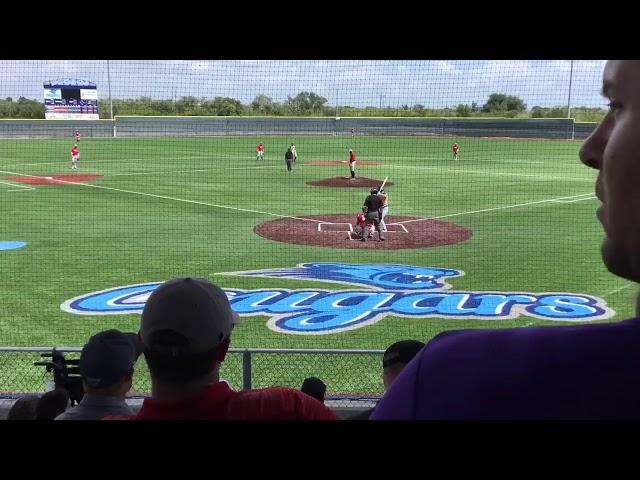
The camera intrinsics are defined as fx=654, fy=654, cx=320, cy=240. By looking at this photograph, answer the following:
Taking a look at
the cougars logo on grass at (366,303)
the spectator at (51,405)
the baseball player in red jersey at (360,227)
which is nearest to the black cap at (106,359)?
the spectator at (51,405)

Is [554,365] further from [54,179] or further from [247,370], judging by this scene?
[54,179]

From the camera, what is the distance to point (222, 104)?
34469mm

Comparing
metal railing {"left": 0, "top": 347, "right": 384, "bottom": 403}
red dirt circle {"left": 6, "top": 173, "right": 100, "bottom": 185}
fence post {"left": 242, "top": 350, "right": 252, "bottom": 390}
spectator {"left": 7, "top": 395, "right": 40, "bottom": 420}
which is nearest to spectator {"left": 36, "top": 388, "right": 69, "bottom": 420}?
Answer: spectator {"left": 7, "top": 395, "right": 40, "bottom": 420}

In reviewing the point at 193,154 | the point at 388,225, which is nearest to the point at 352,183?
the point at 388,225

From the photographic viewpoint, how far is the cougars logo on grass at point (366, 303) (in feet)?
26.4

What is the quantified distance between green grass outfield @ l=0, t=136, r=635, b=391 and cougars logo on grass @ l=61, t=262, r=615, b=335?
0.24 m

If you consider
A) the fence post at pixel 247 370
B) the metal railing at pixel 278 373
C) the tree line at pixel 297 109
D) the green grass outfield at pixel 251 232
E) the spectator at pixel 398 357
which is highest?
the tree line at pixel 297 109

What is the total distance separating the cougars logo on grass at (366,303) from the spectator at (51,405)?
Answer: 4935 mm

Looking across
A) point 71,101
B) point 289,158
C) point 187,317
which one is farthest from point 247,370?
point 71,101

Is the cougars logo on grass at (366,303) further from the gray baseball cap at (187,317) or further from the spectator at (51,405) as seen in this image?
the gray baseball cap at (187,317)

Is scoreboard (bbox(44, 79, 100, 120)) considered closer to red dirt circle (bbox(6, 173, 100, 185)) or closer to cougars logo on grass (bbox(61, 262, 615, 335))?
red dirt circle (bbox(6, 173, 100, 185))

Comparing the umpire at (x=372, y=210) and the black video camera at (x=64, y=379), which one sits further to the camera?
the umpire at (x=372, y=210)

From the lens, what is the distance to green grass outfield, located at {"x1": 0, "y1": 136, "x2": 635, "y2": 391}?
7828 millimetres
